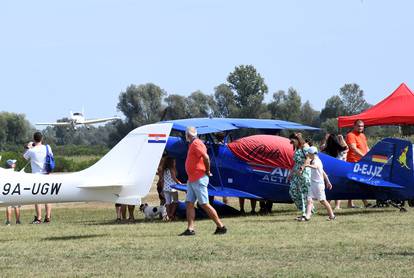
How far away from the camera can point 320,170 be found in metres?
16.3

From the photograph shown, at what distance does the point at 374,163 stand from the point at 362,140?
94.3 inches

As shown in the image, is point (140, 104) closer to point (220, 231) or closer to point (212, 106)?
point (212, 106)

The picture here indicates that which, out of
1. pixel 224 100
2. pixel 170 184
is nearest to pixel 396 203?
pixel 170 184

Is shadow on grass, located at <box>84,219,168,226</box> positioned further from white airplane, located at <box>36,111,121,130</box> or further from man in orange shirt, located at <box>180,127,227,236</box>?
white airplane, located at <box>36,111,121,130</box>

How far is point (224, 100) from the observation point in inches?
3531

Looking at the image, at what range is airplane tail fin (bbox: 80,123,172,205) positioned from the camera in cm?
1352

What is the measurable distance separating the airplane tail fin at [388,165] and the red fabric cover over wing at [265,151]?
1439mm

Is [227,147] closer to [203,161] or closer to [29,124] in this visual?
[203,161]

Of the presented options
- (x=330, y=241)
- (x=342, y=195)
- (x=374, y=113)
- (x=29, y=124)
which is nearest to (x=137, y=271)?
(x=330, y=241)

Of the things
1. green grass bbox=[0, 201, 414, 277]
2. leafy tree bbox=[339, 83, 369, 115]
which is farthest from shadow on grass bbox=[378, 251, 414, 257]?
leafy tree bbox=[339, 83, 369, 115]

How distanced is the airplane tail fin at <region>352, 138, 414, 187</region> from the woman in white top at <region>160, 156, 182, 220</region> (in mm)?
3687

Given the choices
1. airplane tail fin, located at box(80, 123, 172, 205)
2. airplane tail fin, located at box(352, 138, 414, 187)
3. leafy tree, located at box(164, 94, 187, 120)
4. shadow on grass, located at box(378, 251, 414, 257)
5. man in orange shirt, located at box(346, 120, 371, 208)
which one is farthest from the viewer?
leafy tree, located at box(164, 94, 187, 120)

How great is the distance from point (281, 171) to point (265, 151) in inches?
21.2

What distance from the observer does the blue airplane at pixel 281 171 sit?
677 inches
